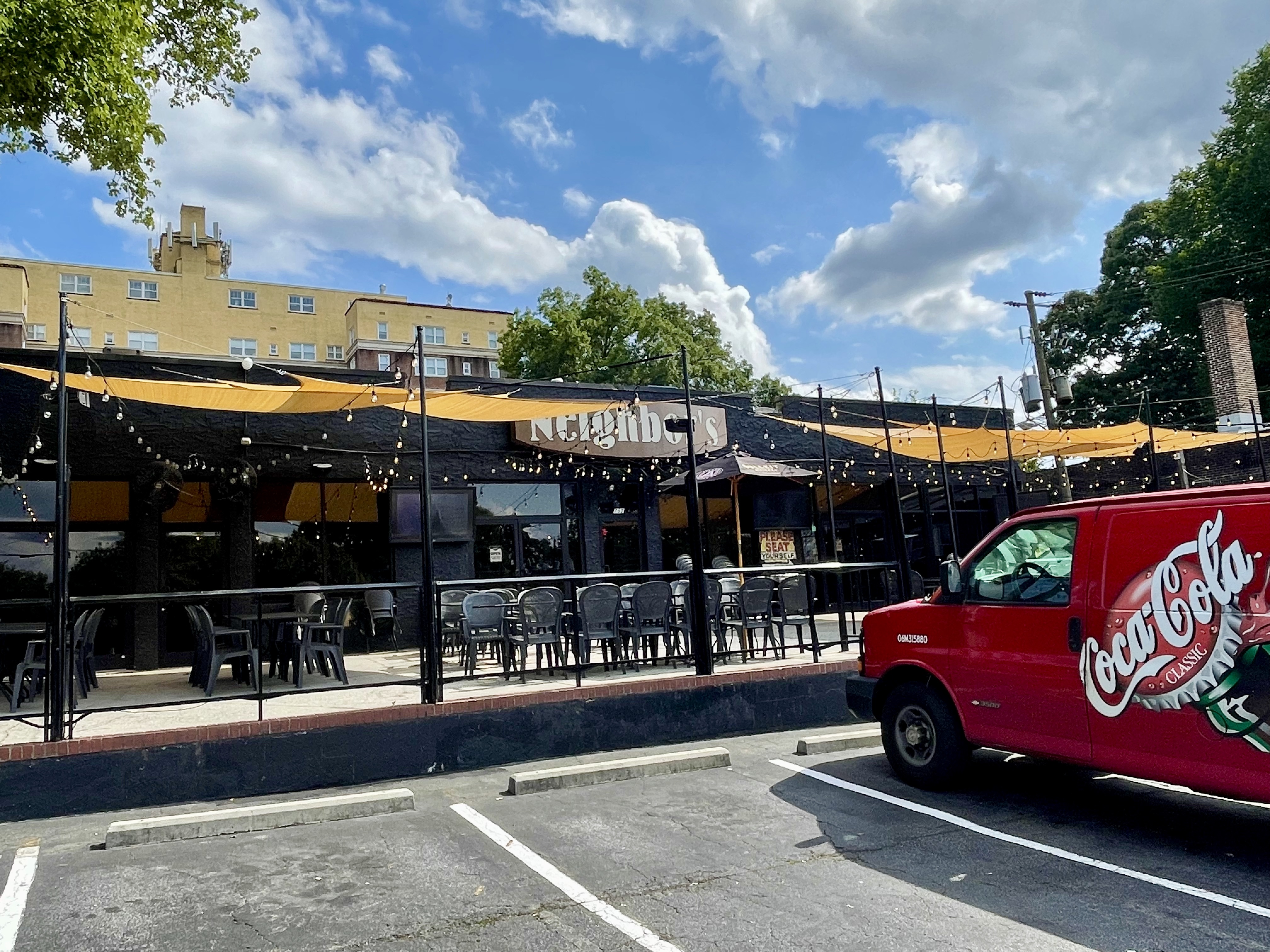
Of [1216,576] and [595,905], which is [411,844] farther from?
[1216,576]

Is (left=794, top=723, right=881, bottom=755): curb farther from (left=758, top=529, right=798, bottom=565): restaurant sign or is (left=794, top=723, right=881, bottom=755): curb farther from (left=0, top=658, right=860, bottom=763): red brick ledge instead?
(left=758, top=529, right=798, bottom=565): restaurant sign

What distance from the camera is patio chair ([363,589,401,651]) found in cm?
1152

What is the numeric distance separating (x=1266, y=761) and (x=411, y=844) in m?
4.34

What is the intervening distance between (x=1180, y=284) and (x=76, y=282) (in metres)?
45.9

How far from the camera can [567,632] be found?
8672 mm

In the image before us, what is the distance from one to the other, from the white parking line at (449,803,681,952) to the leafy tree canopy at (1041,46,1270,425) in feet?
62.7

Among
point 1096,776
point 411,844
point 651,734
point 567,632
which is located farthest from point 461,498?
point 1096,776

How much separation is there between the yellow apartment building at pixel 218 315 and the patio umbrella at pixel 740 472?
26945mm

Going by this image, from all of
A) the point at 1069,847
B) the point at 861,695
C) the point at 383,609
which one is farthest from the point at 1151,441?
the point at 383,609

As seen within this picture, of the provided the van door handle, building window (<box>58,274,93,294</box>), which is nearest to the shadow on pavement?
the van door handle

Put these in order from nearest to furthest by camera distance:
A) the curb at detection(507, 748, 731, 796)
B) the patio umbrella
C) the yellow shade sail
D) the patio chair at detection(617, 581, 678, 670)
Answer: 1. the curb at detection(507, 748, 731, 796)
2. the yellow shade sail
3. the patio chair at detection(617, 581, 678, 670)
4. the patio umbrella

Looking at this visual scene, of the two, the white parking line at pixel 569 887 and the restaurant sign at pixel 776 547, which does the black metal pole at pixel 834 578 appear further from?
the white parking line at pixel 569 887

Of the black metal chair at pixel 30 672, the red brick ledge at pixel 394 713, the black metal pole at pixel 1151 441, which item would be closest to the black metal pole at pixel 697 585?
the red brick ledge at pixel 394 713

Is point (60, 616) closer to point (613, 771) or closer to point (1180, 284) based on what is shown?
point (613, 771)
